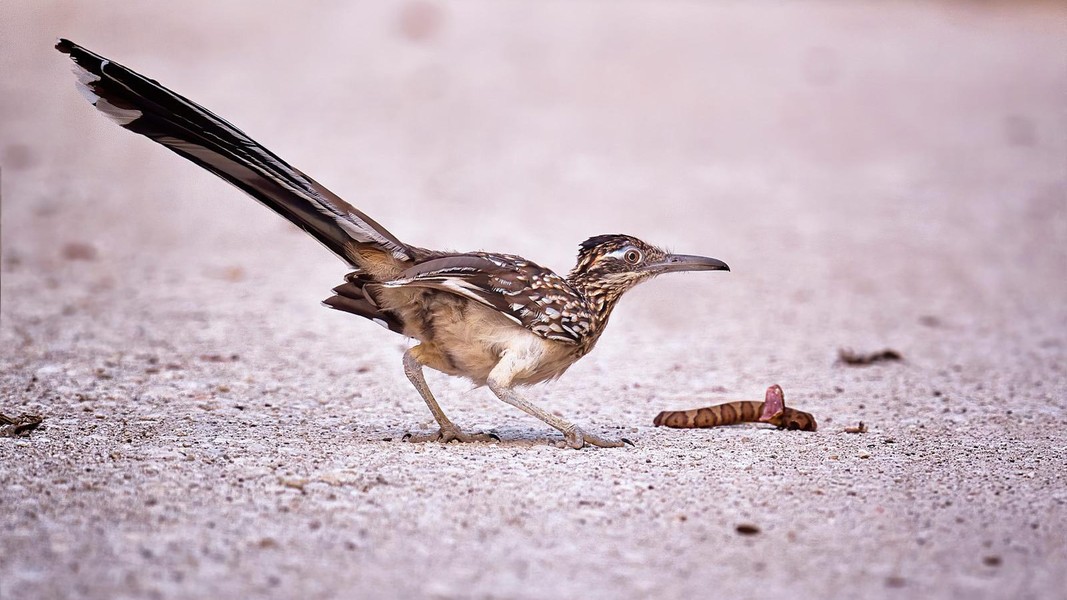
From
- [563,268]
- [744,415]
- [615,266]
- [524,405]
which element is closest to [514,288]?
[524,405]

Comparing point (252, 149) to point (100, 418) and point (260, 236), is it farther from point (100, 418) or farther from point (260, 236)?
point (260, 236)

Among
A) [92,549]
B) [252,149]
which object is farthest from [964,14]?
[92,549]

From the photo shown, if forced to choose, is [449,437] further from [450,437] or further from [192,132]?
[192,132]

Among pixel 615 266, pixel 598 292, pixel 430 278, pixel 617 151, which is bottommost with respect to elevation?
pixel 430 278

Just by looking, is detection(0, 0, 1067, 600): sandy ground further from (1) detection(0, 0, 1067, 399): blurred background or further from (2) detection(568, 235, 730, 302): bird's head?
(2) detection(568, 235, 730, 302): bird's head

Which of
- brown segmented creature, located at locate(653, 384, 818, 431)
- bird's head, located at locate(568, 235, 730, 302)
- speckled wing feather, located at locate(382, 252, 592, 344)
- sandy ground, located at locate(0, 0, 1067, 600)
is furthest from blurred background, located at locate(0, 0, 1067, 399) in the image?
speckled wing feather, located at locate(382, 252, 592, 344)
